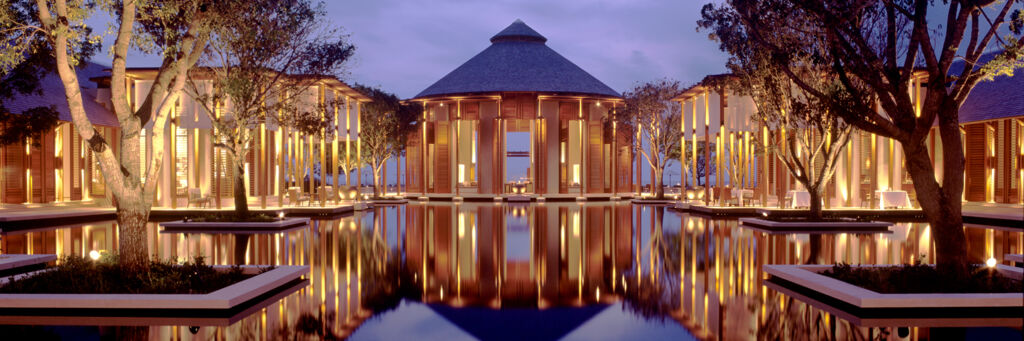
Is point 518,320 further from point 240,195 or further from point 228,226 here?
point 240,195

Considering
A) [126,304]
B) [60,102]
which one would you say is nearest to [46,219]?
[60,102]

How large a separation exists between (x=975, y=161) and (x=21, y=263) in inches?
1352

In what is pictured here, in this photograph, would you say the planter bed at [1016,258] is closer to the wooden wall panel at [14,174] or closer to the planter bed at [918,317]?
the planter bed at [918,317]

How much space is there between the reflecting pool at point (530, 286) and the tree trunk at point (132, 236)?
1319 millimetres

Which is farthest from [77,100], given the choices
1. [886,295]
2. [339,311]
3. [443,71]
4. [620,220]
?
[443,71]

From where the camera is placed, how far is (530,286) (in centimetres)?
950

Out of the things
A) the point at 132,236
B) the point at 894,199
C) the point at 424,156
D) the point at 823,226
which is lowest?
the point at 823,226

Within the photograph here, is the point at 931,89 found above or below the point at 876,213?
above

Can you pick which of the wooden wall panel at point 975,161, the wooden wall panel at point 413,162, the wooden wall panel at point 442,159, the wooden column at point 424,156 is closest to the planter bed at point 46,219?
the wooden column at point 424,156

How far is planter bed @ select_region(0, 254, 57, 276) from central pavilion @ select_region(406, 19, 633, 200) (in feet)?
90.1

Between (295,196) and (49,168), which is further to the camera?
(49,168)

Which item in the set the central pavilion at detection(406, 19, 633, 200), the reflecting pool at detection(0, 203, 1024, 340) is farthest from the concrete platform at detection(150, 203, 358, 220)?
the central pavilion at detection(406, 19, 633, 200)

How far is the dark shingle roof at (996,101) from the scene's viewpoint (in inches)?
1134

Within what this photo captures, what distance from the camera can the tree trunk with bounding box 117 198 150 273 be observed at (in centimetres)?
877
